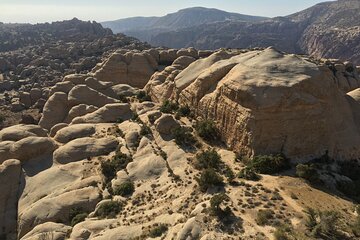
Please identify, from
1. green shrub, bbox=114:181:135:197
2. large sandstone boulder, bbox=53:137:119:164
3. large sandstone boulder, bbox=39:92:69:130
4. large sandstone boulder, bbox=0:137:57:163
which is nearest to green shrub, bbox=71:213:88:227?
green shrub, bbox=114:181:135:197

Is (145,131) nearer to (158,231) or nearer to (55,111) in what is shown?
(158,231)

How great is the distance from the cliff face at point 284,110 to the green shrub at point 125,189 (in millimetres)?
12215

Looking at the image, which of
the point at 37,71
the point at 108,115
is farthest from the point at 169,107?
the point at 37,71

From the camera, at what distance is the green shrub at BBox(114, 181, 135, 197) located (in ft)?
139

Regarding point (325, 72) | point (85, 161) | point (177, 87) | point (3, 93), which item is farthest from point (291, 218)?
point (3, 93)

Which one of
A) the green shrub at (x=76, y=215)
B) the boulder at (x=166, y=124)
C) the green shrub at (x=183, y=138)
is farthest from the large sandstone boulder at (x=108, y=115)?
the green shrub at (x=76, y=215)

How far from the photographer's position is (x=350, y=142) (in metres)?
44.7

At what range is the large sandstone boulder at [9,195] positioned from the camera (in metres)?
44.4

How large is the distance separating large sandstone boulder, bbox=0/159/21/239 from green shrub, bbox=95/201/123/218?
11573mm

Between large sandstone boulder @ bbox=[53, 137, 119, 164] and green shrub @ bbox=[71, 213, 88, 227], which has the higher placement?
large sandstone boulder @ bbox=[53, 137, 119, 164]

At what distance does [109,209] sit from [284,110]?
2070 centimetres

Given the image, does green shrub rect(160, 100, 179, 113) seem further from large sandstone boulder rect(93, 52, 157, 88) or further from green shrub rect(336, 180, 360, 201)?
large sandstone boulder rect(93, 52, 157, 88)

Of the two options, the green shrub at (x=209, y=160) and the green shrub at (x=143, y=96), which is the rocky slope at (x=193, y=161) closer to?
the green shrub at (x=209, y=160)

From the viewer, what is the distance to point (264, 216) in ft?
105
